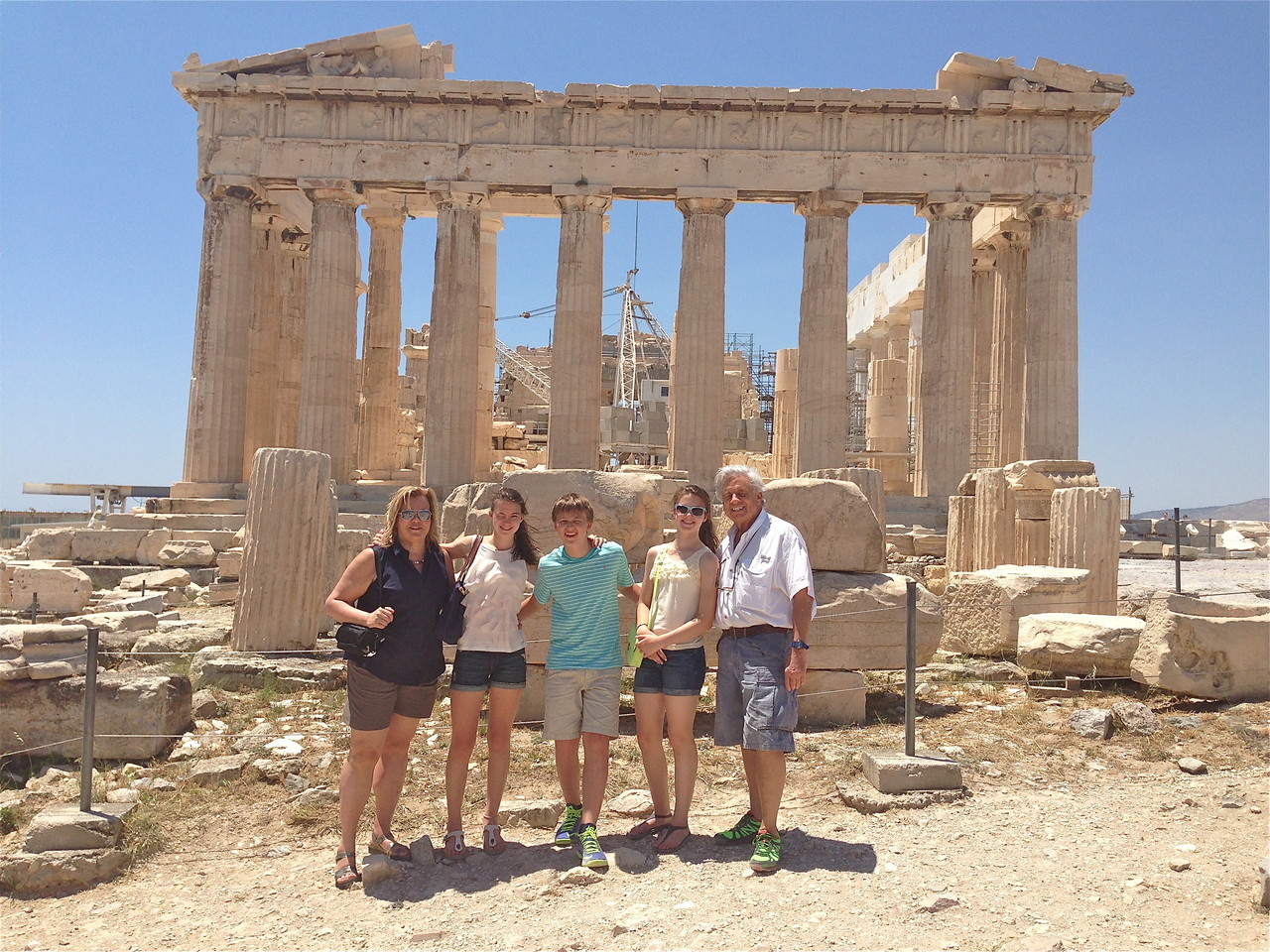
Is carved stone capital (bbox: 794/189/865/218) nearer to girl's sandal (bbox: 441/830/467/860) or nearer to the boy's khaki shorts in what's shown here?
the boy's khaki shorts

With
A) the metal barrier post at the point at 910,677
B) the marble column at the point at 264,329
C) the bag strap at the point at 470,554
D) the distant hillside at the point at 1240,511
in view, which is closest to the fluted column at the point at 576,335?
the marble column at the point at 264,329

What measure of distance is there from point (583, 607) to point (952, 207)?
19.6m

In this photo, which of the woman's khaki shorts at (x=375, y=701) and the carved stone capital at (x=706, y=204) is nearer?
the woman's khaki shorts at (x=375, y=701)

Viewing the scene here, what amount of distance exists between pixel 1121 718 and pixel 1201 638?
1.13 m

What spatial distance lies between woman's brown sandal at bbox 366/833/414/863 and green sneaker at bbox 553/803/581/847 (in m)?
0.73

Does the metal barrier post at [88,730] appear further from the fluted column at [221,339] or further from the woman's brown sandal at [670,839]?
the fluted column at [221,339]

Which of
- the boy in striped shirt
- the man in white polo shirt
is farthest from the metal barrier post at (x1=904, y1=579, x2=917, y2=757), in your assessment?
the boy in striped shirt

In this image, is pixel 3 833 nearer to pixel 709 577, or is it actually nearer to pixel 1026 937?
pixel 709 577

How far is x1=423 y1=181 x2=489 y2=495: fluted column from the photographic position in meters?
22.0

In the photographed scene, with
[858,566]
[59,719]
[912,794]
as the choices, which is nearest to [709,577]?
[912,794]

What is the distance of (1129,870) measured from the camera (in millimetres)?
4484

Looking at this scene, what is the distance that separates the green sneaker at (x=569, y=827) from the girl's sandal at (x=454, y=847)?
0.47 meters

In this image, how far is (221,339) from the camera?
71.2 ft

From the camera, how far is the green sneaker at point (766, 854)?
455cm
